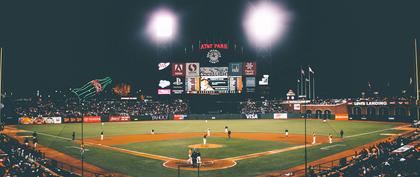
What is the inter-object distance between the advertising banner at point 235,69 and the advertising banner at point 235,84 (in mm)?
861

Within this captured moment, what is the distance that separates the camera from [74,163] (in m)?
28.7

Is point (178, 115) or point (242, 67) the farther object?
point (178, 115)

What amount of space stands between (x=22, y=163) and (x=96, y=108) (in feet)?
232

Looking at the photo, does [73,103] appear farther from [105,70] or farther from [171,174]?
[171,174]

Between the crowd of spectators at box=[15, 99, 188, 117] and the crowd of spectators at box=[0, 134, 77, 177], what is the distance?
48.6 m

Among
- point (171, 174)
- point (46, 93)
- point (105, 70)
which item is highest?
point (105, 70)

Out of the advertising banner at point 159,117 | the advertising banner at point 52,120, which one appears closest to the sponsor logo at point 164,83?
the advertising banner at point 159,117

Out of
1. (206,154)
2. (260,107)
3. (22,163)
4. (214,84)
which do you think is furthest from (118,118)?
(22,163)

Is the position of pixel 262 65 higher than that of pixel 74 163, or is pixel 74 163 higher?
pixel 262 65

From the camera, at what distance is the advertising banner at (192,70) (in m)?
79.6

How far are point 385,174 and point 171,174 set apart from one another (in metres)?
12.7

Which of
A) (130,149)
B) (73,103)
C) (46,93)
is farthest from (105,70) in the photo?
(130,149)

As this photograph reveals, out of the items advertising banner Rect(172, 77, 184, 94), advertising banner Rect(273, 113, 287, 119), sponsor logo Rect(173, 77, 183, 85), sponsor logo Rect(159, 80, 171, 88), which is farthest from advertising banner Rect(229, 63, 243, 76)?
advertising banner Rect(273, 113, 287, 119)

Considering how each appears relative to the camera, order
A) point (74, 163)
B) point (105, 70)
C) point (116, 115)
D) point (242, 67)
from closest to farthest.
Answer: point (74, 163), point (242, 67), point (116, 115), point (105, 70)
